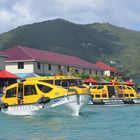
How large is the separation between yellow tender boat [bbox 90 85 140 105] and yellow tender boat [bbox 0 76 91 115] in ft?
53.6

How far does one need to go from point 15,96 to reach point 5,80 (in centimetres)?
2121

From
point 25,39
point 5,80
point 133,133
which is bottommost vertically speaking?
point 133,133

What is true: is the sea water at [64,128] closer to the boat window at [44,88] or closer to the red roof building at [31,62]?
the boat window at [44,88]

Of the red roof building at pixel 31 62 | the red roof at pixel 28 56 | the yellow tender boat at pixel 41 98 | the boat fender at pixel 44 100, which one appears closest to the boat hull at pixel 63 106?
the yellow tender boat at pixel 41 98

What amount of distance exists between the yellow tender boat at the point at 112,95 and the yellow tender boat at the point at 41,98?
16348mm

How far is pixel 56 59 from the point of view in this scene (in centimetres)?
7631

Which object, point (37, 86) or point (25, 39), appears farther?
point (25, 39)

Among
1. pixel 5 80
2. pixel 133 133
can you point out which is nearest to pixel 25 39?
pixel 5 80

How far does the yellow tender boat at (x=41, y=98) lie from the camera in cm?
3111

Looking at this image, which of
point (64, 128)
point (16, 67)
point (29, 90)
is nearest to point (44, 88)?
point (29, 90)

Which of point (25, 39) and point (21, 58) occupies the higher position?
point (25, 39)

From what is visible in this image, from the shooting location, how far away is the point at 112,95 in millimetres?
52156

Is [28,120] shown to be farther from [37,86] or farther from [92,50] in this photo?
[92,50]

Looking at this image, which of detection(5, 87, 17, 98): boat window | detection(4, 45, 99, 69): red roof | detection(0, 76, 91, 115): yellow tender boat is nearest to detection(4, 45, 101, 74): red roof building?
detection(4, 45, 99, 69): red roof
